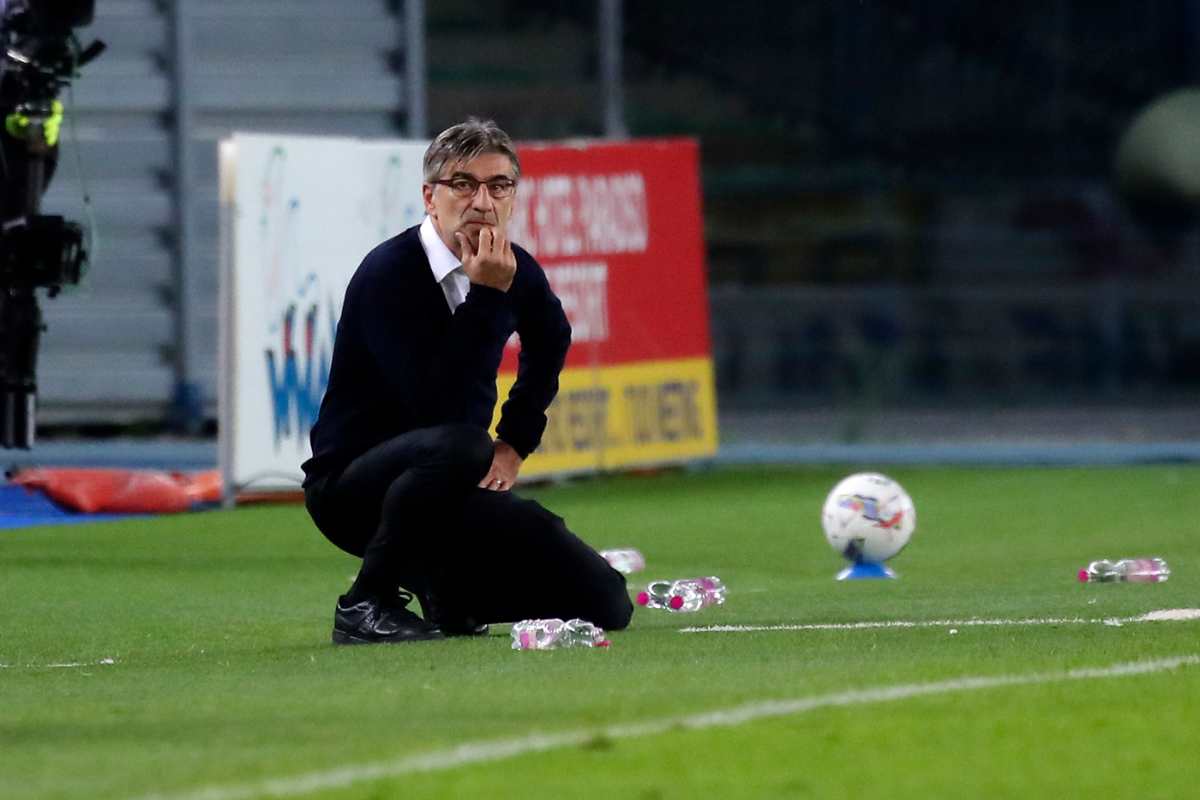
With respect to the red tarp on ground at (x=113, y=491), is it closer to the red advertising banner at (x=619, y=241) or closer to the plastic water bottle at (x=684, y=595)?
the red advertising banner at (x=619, y=241)

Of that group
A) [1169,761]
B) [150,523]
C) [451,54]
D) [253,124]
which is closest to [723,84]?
[451,54]

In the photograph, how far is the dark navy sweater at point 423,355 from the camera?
7.60 meters

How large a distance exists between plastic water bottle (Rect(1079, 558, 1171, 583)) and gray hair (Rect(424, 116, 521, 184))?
3189mm

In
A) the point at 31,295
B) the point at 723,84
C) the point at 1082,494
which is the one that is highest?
the point at 723,84

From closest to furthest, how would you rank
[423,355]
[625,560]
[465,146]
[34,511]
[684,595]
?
[465,146], [423,355], [684,595], [625,560], [34,511]

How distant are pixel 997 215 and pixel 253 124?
7636 mm

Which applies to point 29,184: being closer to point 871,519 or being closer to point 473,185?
point 871,519

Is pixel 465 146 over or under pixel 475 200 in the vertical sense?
over

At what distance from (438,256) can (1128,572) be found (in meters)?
3.23

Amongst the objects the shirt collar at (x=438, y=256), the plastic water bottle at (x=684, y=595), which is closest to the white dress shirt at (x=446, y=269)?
the shirt collar at (x=438, y=256)

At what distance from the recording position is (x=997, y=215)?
24703mm

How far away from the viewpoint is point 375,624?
7.67 meters

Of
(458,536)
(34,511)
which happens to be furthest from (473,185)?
(34,511)

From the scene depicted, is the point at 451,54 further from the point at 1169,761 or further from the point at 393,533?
the point at 1169,761
